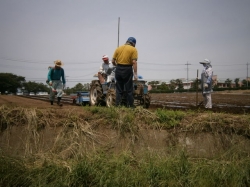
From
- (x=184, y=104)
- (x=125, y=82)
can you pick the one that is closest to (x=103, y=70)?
(x=125, y=82)

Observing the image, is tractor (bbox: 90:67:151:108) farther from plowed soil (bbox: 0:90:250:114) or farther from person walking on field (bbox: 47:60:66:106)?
person walking on field (bbox: 47:60:66:106)

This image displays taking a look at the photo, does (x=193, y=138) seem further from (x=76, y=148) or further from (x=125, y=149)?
(x=76, y=148)

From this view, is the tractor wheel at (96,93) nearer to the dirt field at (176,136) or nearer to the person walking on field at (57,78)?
the person walking on field at (57,78)

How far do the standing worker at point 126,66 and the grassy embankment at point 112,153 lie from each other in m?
1.24

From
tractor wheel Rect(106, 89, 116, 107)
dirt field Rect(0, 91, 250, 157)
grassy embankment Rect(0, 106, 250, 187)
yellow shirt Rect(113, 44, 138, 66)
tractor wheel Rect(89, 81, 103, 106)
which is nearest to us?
grassy embankment Rect(0, 106, 250, 187)

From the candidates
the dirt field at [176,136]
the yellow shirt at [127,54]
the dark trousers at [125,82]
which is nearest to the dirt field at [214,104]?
the dirt field at [176,136]

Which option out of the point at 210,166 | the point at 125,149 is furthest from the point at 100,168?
the point at 210,166

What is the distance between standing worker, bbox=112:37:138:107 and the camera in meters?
5.90

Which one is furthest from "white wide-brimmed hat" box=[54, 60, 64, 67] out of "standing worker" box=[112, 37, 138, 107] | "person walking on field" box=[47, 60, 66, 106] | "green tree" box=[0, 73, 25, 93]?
"green tree" box=[0, 73, 25, 93]

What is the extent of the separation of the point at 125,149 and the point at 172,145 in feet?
2.94

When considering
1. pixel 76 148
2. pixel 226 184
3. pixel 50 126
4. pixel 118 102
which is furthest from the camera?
pixel 118 102

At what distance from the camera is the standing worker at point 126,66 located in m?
5.90

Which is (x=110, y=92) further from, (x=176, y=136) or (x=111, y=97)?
(x=176, y=136)

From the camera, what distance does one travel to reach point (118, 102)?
6129 millimetres
